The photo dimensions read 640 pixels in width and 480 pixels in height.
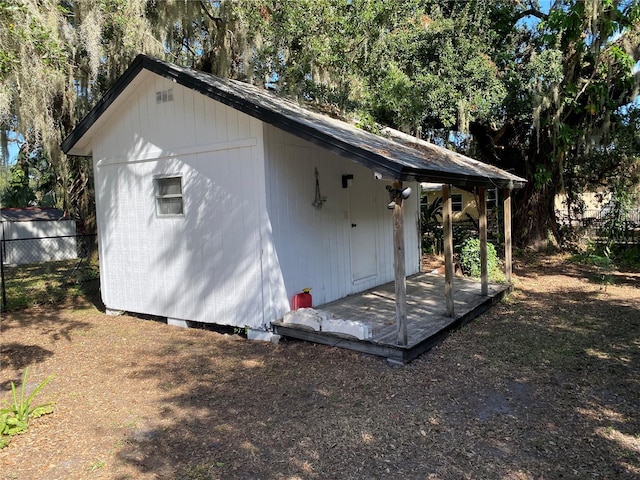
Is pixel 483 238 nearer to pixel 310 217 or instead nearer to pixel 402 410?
pixel 310 217

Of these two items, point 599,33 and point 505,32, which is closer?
point 599,33

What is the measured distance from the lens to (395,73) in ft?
34.0

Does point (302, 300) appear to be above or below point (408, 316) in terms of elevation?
above

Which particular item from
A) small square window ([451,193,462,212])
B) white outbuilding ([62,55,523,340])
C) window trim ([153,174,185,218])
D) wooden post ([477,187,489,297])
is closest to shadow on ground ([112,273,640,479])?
white outbuilding ([62,55,523,340])

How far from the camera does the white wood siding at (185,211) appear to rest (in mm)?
5836

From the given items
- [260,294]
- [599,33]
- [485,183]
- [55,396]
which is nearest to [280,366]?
[260,294]

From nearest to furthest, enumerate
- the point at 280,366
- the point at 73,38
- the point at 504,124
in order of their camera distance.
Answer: the point at 280,366 → the point at 73,38 → the point at 504,124

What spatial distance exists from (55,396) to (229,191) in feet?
9.83

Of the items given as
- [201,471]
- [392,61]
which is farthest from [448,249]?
[392,61]

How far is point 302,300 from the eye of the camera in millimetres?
5992

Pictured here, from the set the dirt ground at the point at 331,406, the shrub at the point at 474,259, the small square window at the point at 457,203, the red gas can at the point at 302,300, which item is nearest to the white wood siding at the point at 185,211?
the red gas can at the point at 302,300

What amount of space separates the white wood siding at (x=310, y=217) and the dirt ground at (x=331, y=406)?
3.93 ft

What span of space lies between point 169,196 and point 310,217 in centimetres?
212

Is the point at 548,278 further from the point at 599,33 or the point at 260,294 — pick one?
the point at 260,294
